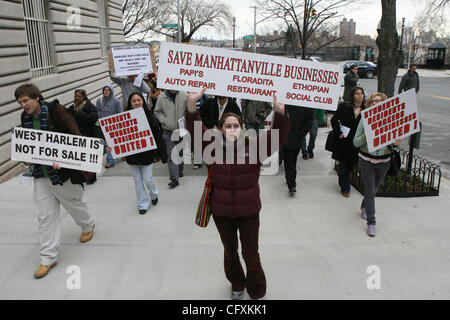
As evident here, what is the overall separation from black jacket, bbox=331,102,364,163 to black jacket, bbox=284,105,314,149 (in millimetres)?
430

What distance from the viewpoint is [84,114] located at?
646 centimetres

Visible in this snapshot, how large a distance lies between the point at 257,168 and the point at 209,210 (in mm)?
588

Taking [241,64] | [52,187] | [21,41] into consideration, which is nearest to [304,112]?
[241,64]

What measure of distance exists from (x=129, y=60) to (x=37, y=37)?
9.98ft

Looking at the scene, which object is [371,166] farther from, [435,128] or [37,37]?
[435,128]

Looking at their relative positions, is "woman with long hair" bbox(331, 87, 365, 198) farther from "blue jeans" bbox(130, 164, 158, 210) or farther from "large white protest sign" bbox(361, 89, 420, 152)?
"blue jeans" bbox(130, 164, 158, 210)

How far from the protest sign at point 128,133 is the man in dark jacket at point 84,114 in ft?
4.07

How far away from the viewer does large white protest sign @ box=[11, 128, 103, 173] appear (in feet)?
13.3

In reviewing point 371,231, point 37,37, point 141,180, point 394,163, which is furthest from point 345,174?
point 37,37

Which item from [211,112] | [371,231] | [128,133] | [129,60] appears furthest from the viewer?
[129,60]

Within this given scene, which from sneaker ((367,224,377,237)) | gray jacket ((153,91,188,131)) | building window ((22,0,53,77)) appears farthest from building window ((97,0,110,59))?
sneaker ((367,224,377,237))

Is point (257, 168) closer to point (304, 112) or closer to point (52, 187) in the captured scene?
point (52, 187)

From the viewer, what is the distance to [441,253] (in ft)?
14.9

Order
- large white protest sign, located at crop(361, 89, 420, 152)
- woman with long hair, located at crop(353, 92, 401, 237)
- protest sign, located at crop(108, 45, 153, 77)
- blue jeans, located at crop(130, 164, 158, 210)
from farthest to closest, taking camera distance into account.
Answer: protest sign, located at crop(108, 45, 153, 77) → blue jeans, located at crop(130, 164, 158, 210) → woman with long hair, located at crop(353, 92, 401, 237) → large white protest sign, located at crop(361, 89, 420, 152)
